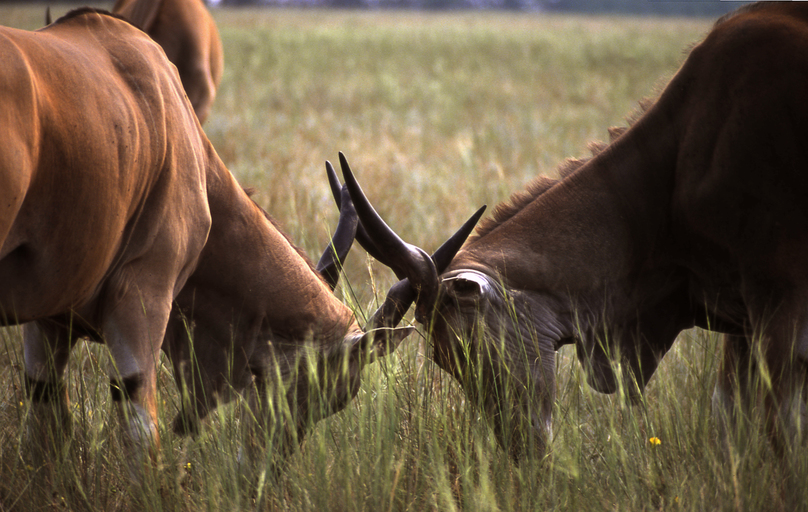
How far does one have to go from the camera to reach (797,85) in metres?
2.67

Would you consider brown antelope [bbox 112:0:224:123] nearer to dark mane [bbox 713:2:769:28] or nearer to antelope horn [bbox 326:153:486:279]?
antelope horn [bbox 326:153:486:279]

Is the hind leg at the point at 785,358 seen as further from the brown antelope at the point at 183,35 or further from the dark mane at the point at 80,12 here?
the brown antelope at the point at 183,35

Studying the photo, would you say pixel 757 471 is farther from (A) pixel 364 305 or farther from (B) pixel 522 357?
(A) pixel 364 305

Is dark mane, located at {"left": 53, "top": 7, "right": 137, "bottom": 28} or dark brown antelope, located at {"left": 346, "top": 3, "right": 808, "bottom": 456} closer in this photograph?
dark mane, located at {"left": 53, "top": 7, "right": 137, "bottom": 28}

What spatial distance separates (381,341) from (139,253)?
38.0 inches

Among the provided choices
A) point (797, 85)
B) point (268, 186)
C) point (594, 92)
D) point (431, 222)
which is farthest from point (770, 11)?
point (594, 92)

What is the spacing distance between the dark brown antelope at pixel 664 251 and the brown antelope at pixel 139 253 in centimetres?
33

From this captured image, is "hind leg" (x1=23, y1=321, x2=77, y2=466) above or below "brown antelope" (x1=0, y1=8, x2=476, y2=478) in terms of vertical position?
below

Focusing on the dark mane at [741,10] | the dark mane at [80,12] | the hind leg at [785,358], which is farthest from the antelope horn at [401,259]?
the dark mane at [741,10]

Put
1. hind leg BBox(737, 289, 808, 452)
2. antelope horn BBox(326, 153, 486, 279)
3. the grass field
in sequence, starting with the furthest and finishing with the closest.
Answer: antelope horn BBox(326, 153, 486, 279)
hind leg BBox(737, 289, 808, 452)
the grass field

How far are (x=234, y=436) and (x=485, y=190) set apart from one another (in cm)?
503

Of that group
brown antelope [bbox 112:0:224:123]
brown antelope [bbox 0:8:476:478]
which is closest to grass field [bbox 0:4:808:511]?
brown antelope [bbox 0:8:476:478]

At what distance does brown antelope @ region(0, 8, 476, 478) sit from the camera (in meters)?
2.03

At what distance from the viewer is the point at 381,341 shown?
2.92 meters
